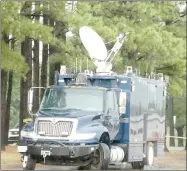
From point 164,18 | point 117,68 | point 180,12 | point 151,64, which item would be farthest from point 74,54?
point 180,12

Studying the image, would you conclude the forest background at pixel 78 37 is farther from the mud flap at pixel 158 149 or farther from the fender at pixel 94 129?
the fender at pixel 94 129

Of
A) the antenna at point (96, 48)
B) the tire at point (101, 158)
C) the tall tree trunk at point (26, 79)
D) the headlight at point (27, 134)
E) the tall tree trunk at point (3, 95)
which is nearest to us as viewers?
the headlight at point (27, 134)

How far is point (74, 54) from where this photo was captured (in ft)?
73.2

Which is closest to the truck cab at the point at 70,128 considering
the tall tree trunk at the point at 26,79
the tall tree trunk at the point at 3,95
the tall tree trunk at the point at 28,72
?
the tall tree trunk at the point at 3,95

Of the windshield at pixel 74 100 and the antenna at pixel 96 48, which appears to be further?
the antenna at pixel 96 48

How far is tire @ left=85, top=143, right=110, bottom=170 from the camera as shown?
14.1m

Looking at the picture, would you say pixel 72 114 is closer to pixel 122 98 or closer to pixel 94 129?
pixel 94 129

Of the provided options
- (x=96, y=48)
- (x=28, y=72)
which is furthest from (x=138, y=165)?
(x=28, y=72)

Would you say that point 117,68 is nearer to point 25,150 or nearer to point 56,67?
point 56,67

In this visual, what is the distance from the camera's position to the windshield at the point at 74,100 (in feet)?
48.6

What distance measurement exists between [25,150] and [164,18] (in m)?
16.3

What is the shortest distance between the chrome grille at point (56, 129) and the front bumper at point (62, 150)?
0.32 meters

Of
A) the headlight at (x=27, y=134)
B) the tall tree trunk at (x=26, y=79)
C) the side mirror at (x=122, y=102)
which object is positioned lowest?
the headlight at (x=27, y=134)

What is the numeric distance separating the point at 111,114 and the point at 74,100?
1155 millimetres
